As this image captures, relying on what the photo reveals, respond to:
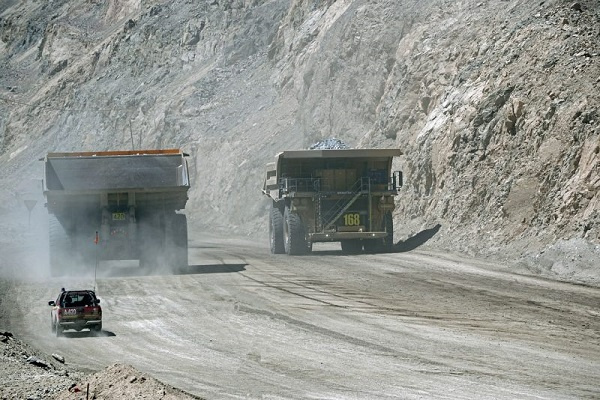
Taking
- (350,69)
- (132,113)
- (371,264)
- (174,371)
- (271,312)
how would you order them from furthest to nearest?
1. (132,113)
2. (350,69)
3. (371,264)
4. (271,312)
5. (174,371)

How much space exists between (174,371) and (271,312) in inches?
212

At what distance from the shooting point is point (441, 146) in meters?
32.8

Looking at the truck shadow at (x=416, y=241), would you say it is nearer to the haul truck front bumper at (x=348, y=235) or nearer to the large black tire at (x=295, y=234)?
the haul truck front bumper at (x=348, y=235)

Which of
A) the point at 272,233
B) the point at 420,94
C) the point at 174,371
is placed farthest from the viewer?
the point at 420,94

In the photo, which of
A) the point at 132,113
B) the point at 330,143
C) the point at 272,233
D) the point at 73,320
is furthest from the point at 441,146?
the point at 132,113

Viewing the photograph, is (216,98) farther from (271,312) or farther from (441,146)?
(271,312)

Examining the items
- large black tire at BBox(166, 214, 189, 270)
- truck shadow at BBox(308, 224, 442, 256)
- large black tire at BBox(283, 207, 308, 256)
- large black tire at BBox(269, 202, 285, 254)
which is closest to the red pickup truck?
large black tire at BBox(166, 214, 189, 270)

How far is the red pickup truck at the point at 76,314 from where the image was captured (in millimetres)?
15609

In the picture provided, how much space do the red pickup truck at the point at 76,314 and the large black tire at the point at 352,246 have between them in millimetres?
16319

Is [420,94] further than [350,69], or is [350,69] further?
[350,69]

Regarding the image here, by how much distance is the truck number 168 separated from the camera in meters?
29.8

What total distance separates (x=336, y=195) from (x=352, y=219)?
2.86 ft

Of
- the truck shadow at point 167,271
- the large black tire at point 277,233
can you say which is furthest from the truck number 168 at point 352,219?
the truck shadow at point 167,271

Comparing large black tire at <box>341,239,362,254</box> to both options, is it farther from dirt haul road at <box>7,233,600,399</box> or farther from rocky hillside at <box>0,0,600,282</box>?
dirt haul road at <box>7,233,600,399</box>
